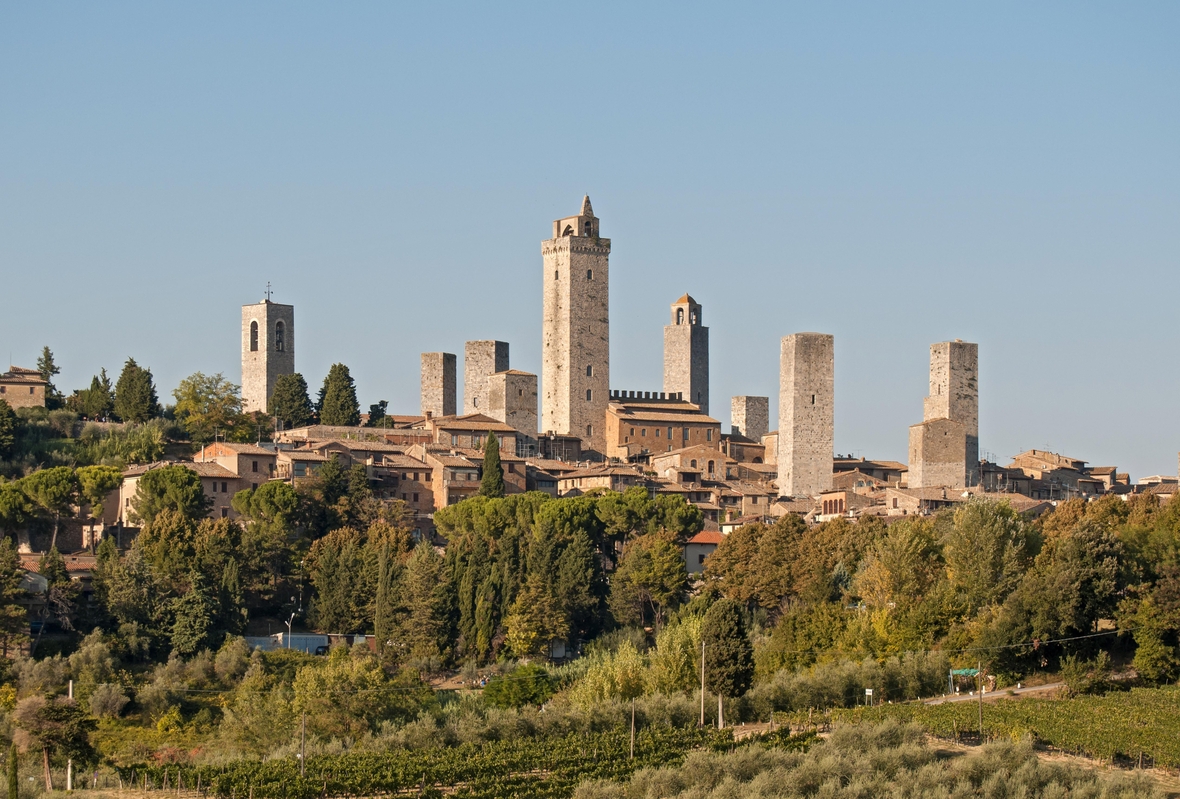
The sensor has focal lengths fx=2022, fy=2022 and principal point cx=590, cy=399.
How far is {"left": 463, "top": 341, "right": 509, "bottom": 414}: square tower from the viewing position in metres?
74.1

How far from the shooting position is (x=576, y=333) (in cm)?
7275

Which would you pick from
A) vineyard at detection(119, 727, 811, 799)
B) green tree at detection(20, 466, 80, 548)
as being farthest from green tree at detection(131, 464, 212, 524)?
vineyard at detection(119, 727, 811, 799)

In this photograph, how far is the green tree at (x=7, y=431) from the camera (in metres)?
59.8

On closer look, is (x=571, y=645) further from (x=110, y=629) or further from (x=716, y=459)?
(x=716, y=459)

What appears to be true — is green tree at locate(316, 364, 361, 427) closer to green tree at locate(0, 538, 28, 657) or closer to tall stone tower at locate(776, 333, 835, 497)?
tall stone tower at locate(776, 333, 835, 497)

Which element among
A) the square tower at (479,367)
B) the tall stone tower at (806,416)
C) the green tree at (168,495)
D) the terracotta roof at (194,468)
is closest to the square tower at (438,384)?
the square tower at (479,367)

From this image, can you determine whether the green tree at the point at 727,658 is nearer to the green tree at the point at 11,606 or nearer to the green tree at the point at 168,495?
the green tree at the point at 11,606

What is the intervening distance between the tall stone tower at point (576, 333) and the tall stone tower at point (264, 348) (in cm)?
1142

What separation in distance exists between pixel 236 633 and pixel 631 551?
10726 mm

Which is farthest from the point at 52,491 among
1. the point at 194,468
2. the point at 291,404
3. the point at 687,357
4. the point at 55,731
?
the point at 687,357

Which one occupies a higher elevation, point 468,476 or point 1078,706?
point 468,476

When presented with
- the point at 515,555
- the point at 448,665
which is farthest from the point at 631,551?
the point at 448,665

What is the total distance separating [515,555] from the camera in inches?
2061

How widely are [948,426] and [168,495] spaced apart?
2504 cm
